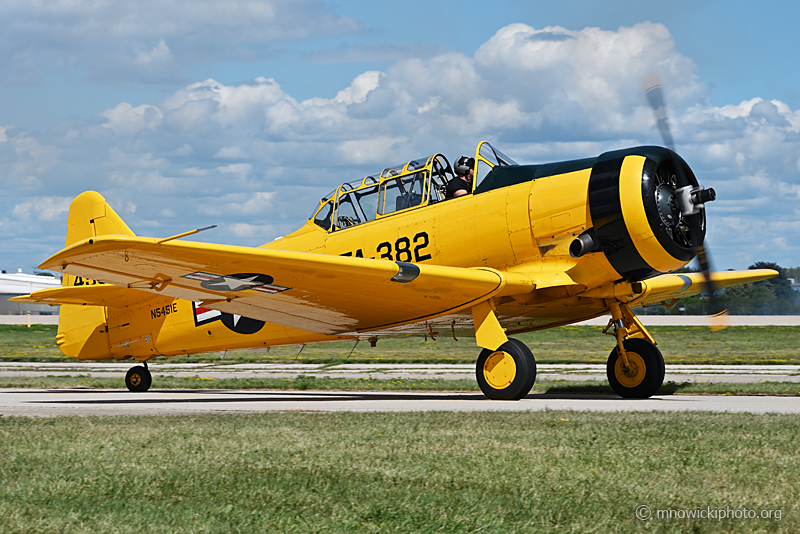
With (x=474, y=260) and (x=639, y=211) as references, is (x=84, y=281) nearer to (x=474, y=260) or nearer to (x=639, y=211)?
(x=474, y=260)

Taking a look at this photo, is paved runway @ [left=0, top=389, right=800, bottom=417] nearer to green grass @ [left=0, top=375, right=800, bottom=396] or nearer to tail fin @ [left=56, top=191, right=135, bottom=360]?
green grass @ [left=0, top=375, right=800, bottom=396]

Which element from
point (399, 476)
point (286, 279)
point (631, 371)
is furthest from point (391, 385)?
point (399, 476)

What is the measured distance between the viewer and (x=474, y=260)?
35.0 ft

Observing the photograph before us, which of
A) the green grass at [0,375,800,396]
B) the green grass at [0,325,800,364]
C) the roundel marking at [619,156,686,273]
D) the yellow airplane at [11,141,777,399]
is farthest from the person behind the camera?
the green grass at [0,325,800,364]

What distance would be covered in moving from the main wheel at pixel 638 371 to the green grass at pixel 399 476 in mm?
4211

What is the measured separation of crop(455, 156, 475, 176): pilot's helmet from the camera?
11273 millimetres

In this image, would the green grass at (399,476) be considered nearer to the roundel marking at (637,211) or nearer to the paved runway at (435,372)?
the roundel marking at (637,211)

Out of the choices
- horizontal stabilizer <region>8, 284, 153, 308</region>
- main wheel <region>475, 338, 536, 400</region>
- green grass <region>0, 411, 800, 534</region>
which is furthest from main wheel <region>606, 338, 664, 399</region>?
horizontal stabilizer <region>8, 284, 153, 308</region>

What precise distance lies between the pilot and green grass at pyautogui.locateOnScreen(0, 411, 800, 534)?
495cm

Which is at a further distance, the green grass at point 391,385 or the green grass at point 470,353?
the green grass at point 470,353

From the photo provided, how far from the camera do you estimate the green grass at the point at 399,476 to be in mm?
3621

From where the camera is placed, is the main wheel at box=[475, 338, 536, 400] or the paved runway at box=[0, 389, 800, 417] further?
the main wheel at box=[475, 338, 536, 400]

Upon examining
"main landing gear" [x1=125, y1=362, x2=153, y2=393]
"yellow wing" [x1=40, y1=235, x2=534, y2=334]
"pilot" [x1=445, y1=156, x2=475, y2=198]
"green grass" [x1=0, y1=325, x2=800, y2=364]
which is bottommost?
"green grass" [x1=0, y1=325, x2=800, y2=364]

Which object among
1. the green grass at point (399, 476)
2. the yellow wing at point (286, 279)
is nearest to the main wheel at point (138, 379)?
the yellow wing at point (286, 279)
